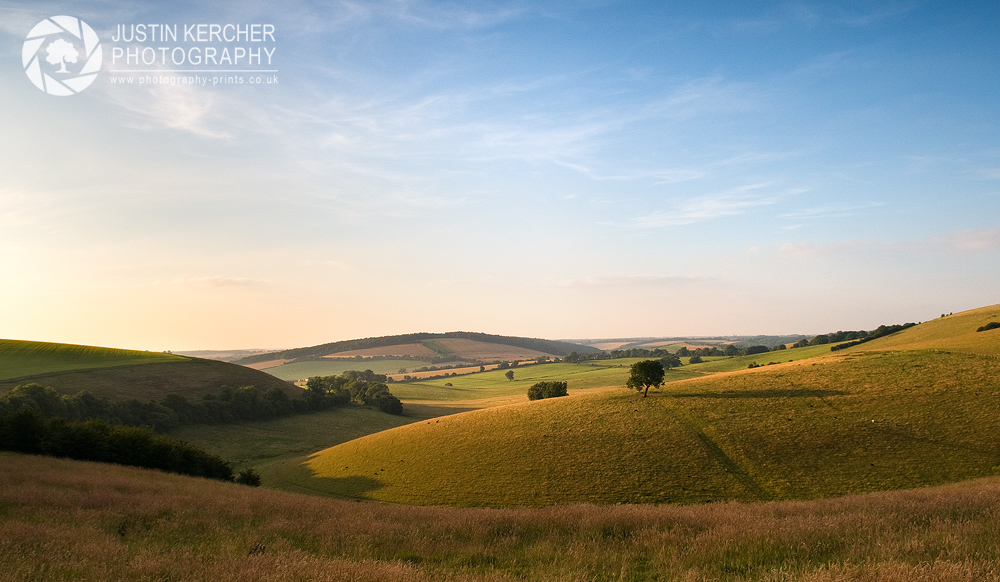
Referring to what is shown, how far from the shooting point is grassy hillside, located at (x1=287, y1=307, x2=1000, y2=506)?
32812mm

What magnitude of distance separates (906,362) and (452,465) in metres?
53.2

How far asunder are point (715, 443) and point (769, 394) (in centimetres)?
1378

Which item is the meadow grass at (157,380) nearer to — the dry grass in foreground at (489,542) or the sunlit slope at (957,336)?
the dry grass in foreground at (489,542)

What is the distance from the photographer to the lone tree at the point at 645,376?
2142 inches

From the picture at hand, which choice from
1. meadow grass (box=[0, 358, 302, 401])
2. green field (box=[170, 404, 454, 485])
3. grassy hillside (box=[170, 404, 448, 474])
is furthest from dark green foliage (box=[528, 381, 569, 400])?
meadow grass (box=[0, 358, 302, 401])

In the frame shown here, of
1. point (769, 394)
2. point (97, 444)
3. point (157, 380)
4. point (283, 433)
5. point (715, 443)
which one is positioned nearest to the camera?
point (97, 444)

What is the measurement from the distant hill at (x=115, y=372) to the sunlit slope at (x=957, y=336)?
11910cm

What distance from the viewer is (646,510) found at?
13.2 meters

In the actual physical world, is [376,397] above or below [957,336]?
below

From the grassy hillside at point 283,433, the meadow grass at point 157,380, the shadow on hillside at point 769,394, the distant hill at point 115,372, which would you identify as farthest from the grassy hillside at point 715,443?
the distant hill at point 115,372

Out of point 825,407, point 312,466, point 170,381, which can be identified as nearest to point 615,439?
point 825,407

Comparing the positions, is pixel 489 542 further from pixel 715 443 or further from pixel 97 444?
pixel 715 443

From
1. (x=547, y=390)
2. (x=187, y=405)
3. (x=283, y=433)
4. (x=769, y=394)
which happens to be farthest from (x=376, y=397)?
(x=769, y=394)

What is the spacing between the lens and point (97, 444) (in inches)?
1182
